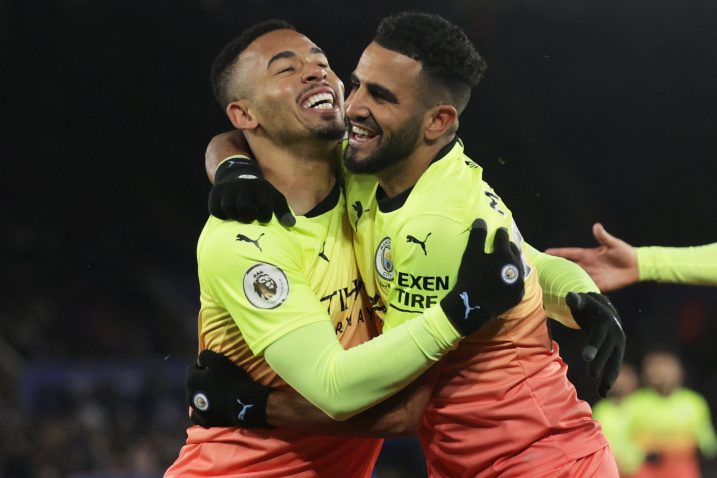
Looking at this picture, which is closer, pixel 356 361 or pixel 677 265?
pixel 356 361

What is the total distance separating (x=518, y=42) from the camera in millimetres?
11250

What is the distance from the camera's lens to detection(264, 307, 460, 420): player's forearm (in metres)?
2.88

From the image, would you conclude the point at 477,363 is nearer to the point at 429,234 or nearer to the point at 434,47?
the point at 429,234

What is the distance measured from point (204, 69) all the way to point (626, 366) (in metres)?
5.64

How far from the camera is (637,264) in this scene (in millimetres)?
4121

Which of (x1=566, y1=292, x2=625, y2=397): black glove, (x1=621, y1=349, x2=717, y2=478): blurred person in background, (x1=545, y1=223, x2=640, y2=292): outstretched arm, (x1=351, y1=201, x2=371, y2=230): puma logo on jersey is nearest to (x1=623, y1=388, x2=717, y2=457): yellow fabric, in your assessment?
(x1=621, y1=349, x2=717, y2=478): blurred person in background

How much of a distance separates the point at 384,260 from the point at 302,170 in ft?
1.77

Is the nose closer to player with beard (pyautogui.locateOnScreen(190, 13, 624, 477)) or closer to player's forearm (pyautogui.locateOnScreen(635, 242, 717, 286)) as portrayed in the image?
player with beard (pyautogui.locateOnScreen(190, 13, 624, 477))

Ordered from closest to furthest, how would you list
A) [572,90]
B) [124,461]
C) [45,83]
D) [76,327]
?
1. [124,461]
2. [76,327]
3. [572,90]
4. [45,83]

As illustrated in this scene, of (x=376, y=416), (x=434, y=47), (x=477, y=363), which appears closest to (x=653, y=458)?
(x=477, y=363)

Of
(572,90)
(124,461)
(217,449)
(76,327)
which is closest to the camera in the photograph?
(217,449)

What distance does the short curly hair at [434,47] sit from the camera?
3.12 m

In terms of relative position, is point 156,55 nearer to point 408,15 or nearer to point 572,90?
point 572,90

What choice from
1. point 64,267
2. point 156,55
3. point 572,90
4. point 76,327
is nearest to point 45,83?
point 156,55
